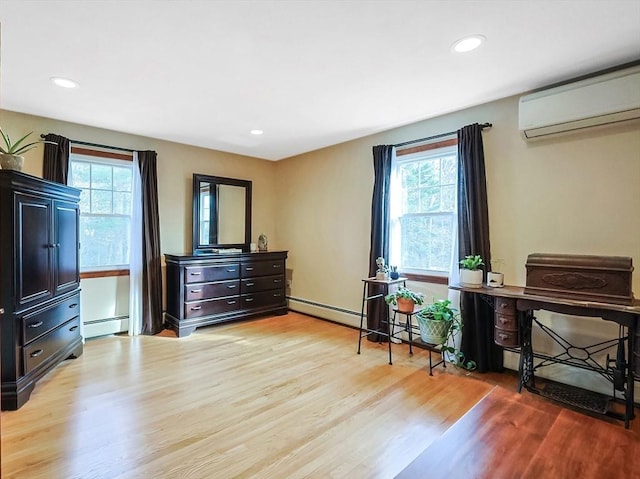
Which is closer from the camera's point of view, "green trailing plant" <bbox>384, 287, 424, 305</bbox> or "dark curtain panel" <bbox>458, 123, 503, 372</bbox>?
"dark curtain panel" <bbox>458, 123, 503, 372</bbox>

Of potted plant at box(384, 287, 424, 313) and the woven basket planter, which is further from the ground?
potted plant at box(384, 287, 424, 313)

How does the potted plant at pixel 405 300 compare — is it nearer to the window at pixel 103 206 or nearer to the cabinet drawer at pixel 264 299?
the cabinet drawer at pixel 264 299

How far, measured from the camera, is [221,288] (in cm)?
449

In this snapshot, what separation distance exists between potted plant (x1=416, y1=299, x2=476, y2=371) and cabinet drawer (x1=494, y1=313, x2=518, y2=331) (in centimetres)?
49

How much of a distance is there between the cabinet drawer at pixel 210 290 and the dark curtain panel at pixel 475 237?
280cm

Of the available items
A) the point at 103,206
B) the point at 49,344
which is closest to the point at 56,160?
the point at 103,206

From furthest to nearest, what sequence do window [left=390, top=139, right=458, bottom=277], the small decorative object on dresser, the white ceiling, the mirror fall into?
1. the small decorative object on dresser
2. the mirror
3. window [left=390, top=139, right=458, bottom=277]
4. the white ceiling

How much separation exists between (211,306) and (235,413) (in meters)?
2.14

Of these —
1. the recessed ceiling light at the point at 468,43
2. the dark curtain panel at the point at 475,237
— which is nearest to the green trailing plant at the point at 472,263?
the dark curtain panel at the point at 475,237

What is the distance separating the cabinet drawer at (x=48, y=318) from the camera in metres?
2.63

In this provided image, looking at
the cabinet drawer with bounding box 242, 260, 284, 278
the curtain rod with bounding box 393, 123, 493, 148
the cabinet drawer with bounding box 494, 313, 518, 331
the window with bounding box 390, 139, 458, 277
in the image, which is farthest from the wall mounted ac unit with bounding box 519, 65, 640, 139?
the cabinet drawer with bounding box 242, 260, 284, 278

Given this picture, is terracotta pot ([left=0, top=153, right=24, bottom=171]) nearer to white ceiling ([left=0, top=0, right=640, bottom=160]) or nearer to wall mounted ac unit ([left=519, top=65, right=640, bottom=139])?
white ceiling ([left=0, top=0, right=640, bottom=160])

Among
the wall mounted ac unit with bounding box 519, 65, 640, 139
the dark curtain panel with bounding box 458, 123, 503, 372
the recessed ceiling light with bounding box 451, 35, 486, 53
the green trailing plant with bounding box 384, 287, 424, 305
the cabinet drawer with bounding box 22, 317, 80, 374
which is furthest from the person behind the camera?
the green trailing plant with bounding box 384, 287, 424, 305

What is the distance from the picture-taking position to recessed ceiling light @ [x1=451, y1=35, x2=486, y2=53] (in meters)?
2.16
